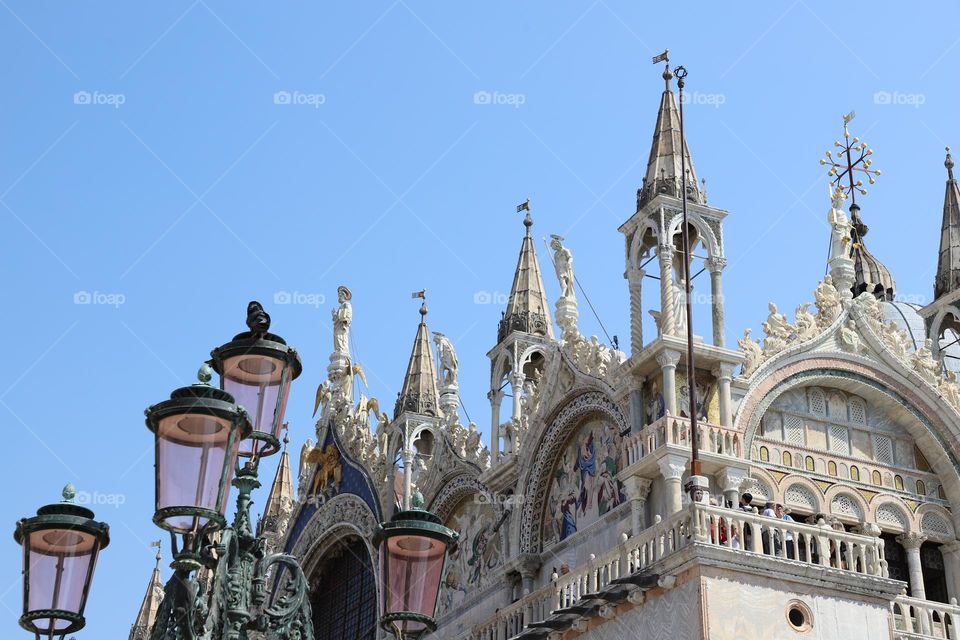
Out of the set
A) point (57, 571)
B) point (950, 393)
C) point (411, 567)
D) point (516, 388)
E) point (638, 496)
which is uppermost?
point (516, 388)

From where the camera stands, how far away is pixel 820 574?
16266mm

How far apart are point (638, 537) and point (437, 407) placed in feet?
40.0

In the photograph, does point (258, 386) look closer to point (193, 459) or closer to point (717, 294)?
point (193, 459)

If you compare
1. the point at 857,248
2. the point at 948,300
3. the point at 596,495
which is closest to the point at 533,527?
the point at 596,495

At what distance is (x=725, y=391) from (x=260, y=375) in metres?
11.5

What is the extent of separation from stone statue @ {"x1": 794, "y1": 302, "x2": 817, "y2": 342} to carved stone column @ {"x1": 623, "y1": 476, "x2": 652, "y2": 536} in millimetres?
3521

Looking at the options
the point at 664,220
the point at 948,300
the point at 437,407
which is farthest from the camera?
the point at 437,407

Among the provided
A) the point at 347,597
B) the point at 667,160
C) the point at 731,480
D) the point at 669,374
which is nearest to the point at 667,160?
the point at 667,160

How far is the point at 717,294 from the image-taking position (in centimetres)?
2098

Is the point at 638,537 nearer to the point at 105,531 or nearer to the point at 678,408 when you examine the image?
the point at 678,408

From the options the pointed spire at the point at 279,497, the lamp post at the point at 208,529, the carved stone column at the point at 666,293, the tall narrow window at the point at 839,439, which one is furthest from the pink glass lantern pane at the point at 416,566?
the pointed spire at the point at 279,497

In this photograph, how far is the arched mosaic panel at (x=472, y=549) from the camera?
2446 cm

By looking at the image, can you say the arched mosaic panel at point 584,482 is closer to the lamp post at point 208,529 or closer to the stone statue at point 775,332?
the stone statue at point 775,332

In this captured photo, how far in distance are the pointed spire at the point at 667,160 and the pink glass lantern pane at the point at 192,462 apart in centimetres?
1366
